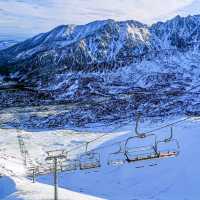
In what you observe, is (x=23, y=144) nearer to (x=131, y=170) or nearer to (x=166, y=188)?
(x=131, y=170)

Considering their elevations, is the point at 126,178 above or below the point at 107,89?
below

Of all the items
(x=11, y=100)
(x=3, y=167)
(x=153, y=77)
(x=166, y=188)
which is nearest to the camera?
(x=166, y=188)

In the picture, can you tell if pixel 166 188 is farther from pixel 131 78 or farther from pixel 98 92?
pixel 131 78

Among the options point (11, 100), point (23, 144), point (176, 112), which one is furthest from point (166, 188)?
point (11, 100)

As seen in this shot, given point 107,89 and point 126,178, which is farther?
point 107,89

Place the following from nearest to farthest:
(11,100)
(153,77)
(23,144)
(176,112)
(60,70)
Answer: (23,144), (176,112), (11,100), (153,77), (60,70)

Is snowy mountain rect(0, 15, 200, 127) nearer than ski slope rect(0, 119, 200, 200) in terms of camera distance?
No

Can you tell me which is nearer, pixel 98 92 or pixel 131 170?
pixel 131 170

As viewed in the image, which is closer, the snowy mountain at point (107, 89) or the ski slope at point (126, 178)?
the ski slope at point (126, 178)

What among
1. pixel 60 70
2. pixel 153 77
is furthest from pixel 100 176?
pixel 60 70
